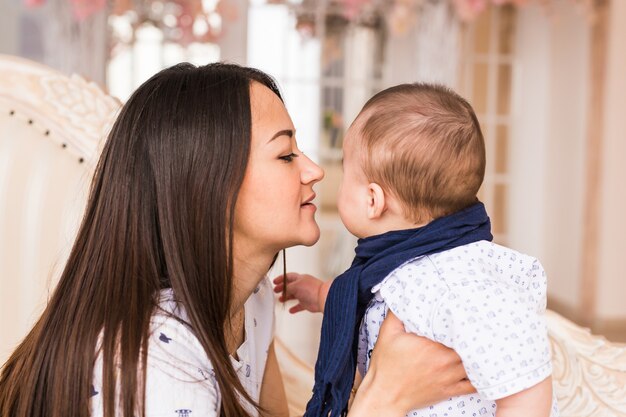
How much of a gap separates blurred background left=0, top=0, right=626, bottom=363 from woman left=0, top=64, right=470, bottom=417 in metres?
3.20

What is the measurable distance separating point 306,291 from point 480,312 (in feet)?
1.70

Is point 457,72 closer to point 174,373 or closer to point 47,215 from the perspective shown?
point 47,215

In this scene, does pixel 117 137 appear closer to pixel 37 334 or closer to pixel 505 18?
pixel 37 334

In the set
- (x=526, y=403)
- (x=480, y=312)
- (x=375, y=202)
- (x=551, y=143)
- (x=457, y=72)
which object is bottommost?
(x=526, y=403)

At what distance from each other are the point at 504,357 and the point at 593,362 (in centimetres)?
67

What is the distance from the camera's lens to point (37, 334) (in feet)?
4.06

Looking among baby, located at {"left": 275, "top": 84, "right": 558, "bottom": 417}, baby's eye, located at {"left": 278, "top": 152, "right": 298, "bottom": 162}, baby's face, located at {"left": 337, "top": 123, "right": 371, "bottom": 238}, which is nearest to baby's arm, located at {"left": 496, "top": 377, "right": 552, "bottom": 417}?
baby, located at {"left": 275, "top": 84, "right": 558, "bottom": 417}

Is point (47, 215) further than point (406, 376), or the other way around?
point (47, 215)

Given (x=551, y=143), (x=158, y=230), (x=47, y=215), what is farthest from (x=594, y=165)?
(x=158, y=230)

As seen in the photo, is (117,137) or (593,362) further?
(593,362)

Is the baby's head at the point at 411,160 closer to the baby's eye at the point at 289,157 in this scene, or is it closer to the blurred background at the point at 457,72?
the baby's eye at the point at 289,157

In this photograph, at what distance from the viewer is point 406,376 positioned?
3.96 feet

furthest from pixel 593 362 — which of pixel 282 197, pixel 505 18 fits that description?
pixel 505 18

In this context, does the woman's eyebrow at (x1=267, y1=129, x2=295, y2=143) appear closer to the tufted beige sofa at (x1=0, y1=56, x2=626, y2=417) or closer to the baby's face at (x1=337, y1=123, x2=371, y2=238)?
the baby's face at (x1=337, y1=123, x2=371, y2=238)
